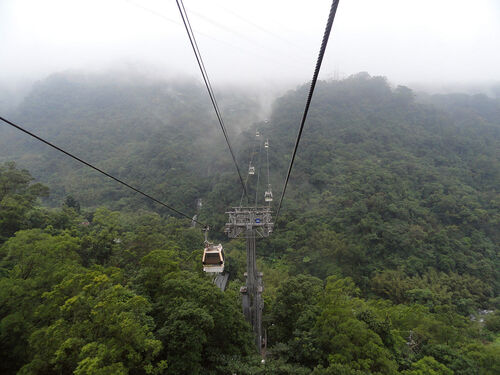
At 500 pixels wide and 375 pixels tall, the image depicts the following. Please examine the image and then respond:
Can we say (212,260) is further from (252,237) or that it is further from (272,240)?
(272,240)

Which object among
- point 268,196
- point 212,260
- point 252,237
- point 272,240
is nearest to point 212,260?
point 212,260

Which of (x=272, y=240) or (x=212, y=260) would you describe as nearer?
(x=212, y=260)

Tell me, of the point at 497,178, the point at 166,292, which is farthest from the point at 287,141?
the point at 166,292

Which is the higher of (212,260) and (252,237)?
(252,237)

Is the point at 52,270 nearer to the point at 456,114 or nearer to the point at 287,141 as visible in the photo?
A: the point at 287,141

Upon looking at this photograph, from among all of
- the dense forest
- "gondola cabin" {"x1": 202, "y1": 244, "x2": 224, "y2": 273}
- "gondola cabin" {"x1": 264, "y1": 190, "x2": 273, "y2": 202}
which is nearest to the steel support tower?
the dense forest

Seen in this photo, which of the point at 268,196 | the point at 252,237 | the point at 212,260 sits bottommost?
the point at 212,260

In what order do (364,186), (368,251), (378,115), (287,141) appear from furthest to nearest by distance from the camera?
(378,115), (287,141), (364,186), (368,251)
